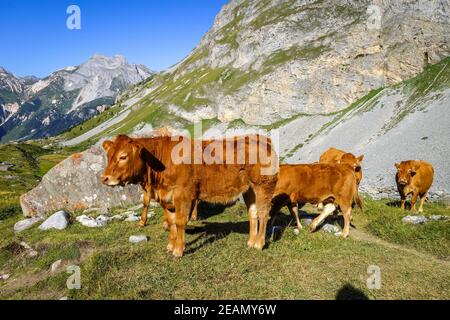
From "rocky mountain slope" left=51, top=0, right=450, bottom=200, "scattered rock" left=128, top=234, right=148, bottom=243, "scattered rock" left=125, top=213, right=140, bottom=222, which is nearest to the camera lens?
"scattered rock" left=128, top=234, right=148, bottom=243

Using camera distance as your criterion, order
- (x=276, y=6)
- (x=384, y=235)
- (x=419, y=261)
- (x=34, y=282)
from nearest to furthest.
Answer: (x=34, y=282), (x=419, y=261), (x=384, y=235), (x=276, y=6)

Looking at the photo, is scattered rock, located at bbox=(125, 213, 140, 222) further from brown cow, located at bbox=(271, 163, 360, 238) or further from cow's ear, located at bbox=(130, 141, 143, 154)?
cow's ear, located at bbox=(130, 141, 143, 154)

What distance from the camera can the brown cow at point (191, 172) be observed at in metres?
10.2

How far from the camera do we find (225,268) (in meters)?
10.3

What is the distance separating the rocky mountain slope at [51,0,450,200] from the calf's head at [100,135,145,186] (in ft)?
76.3

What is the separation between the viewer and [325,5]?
111m

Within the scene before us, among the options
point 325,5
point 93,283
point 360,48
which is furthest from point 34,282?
point 325,5

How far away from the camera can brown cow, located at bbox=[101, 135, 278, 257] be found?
10.2 metres

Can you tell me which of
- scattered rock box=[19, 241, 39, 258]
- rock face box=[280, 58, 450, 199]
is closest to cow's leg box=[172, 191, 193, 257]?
scattered rock box=[19, 241, 39, 258]

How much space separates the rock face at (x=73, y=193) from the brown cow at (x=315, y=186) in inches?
400

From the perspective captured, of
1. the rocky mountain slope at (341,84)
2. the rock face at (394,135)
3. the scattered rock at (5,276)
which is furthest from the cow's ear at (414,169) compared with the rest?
the scattered rock at (5,276)

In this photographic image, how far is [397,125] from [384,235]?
129ft

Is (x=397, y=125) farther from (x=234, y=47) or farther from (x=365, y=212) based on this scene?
(x=234, y=47)

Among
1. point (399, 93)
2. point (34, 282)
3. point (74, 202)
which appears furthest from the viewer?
point (399, 93)
